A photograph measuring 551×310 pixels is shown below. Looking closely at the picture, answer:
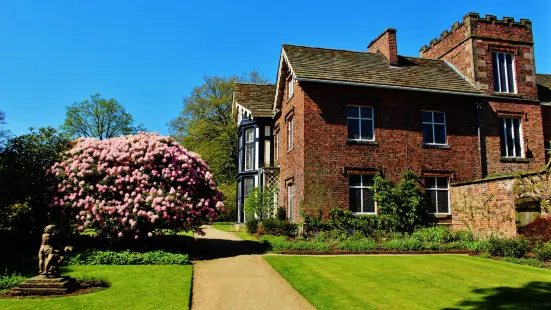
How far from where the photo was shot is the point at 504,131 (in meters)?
21.5

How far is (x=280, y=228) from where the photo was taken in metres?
18.9

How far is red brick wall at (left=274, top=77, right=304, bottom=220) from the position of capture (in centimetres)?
1930

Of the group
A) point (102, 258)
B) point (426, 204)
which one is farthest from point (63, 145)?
point (426, 204)

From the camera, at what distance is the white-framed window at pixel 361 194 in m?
19.0

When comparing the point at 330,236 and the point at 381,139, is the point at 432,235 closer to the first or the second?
the point at 330,236

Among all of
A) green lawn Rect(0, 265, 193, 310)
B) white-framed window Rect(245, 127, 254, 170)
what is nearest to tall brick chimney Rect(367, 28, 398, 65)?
white-framed window Rect(245, 127, 254, 170)

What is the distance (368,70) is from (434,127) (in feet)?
14.5

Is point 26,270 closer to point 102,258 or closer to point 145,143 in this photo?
point 102,258

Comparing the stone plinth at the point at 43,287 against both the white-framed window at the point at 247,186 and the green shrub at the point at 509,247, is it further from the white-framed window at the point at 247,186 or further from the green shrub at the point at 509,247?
the white-framed window at the point at 247,186

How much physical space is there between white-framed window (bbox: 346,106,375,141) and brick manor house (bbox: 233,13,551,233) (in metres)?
0.05

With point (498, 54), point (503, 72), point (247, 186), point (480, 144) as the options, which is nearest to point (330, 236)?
point (480, 144)

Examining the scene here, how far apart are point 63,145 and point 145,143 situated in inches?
129

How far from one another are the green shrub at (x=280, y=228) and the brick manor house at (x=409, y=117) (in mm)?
812

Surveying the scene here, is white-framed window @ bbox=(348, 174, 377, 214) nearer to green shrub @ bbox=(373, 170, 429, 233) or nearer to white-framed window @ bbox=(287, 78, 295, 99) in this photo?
green shrub @ bbox=(373, 170, 429, 233)
